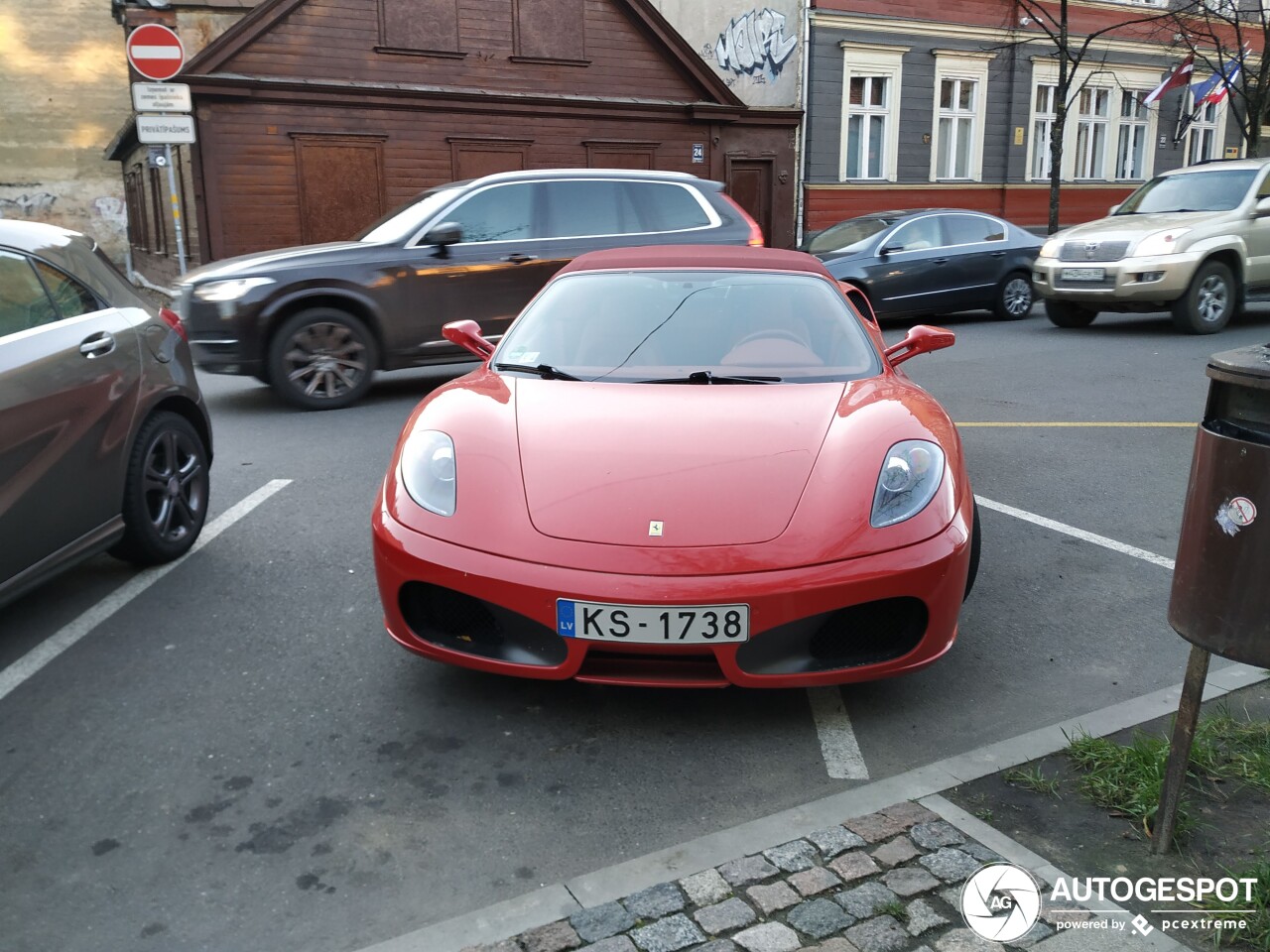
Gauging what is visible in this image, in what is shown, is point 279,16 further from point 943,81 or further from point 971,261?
point 943,81

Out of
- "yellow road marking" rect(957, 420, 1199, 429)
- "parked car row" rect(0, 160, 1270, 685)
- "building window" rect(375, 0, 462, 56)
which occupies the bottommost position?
"yellow road marking" rect(957, 420, 1199, 429)

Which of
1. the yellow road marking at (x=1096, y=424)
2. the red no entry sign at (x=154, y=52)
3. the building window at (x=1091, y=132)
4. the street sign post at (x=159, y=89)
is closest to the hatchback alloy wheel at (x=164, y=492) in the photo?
the yellow road marking at (x=1096, y=424)

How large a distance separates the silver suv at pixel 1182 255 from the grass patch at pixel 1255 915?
10.6 meters

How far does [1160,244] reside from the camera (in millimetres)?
11633

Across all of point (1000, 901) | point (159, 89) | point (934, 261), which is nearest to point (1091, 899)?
point (1000, 901)

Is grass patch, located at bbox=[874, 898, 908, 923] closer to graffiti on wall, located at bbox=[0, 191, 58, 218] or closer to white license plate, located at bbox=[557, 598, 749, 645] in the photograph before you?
white license plate, located at bbox=[557, 598, 749, 645]

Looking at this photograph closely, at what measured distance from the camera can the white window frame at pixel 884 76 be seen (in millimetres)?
22734

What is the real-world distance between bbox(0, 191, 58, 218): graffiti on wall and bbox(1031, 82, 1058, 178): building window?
23.4 meters

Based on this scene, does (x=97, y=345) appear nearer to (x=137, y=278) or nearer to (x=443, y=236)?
(x=443, y=236)

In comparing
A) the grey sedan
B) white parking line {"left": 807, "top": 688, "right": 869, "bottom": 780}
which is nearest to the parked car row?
white parking line {"left": 807, "top": 688, "right": 869, "bottom": 780}

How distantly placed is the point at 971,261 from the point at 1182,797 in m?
12.0

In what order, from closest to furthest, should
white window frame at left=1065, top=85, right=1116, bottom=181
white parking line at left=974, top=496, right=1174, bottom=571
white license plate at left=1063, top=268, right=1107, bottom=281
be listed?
1. white parking line at left=974, top=496, right=1174, bottom=571
2. white license plate at left=1063, top=268, right=1107, bottom=281
3. white window frame at left=1065, top=85, right=1116, bottom=181

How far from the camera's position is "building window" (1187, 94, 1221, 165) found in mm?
28688

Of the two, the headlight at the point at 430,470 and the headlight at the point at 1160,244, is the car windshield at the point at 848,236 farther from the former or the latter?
the headlight at the point at 430,470
